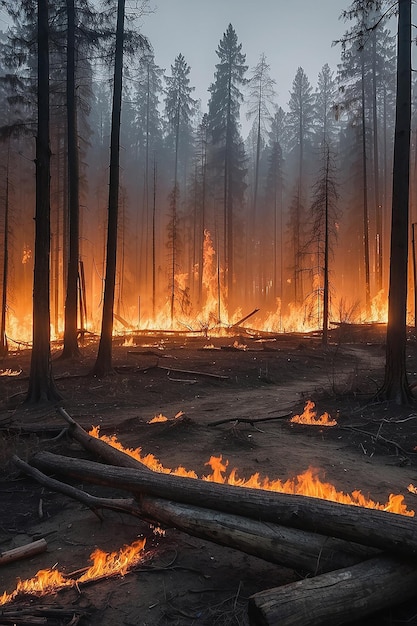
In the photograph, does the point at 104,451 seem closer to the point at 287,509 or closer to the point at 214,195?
the point at 287,509

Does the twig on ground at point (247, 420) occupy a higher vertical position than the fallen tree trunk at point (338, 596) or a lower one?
lower

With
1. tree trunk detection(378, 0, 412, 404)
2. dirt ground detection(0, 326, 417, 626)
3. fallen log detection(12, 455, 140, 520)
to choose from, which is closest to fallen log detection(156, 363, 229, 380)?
dirt ground detection(0, 326, 417, 626)

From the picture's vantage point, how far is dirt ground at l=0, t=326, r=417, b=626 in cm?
313

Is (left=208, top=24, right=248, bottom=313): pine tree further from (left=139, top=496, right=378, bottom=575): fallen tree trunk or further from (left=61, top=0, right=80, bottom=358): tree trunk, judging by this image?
(left=139, top=496, right=378, bottom=575): fallen tree trunk

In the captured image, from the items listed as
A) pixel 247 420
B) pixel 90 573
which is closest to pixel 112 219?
pixel 247 420

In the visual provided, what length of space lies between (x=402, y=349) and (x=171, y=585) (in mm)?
7788

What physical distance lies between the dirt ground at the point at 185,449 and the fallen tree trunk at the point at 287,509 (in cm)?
44

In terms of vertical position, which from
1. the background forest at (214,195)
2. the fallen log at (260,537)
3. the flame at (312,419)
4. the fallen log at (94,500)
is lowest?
the flame at (312,419)

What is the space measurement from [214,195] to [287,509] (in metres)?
38.6

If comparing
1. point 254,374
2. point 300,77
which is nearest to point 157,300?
point 254,374

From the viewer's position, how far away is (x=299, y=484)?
529cm

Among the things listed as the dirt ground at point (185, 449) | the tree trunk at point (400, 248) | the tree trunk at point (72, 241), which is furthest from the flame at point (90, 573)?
the tree trunk at point (72, 241)

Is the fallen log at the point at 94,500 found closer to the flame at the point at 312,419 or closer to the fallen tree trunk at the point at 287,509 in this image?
the fallen tree trunk at the point at 287,509

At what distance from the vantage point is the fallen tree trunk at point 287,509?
2904 millimetres
